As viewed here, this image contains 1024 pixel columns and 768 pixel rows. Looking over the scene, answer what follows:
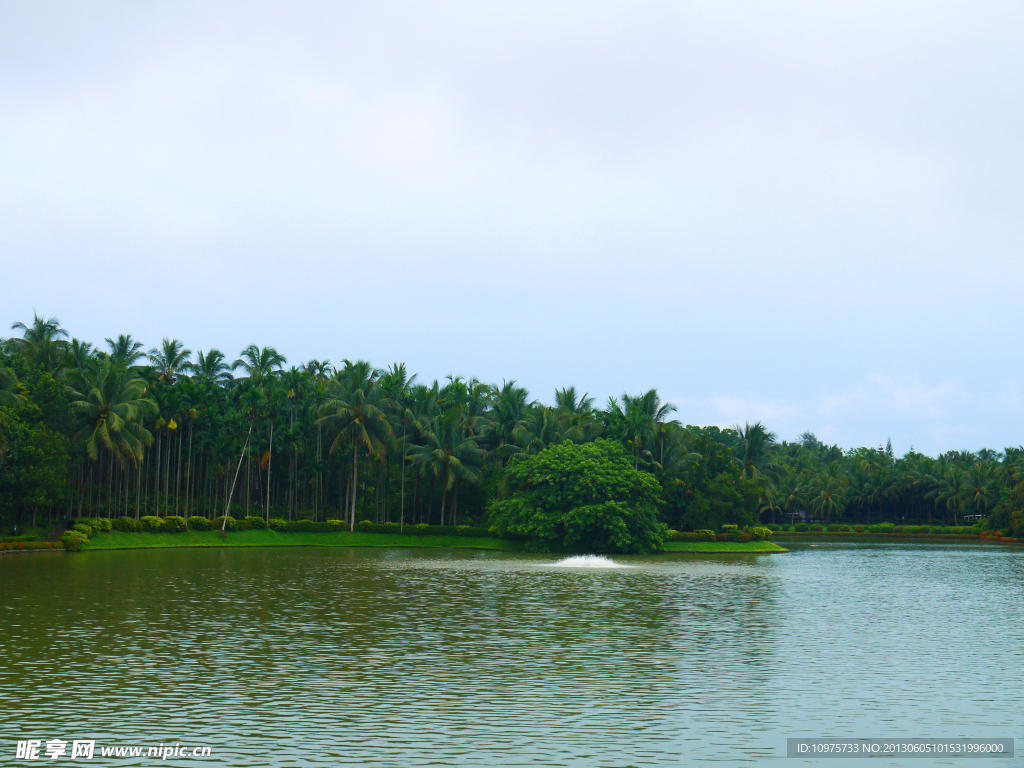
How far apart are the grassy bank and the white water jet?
12191mm

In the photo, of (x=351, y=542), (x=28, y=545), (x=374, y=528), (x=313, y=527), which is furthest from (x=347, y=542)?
(x=28, y=545)

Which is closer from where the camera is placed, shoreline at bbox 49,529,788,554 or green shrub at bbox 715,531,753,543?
shoreline at bbox 49,529,788,554

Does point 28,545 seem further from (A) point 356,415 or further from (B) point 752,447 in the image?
(B) point 752,447

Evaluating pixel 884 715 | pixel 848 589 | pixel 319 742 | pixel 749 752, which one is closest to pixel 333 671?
pixel 319 742

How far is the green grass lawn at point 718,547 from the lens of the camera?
72125mm

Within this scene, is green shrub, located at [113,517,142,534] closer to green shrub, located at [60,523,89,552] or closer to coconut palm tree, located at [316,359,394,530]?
green shrub, located at [60,523,89,552]

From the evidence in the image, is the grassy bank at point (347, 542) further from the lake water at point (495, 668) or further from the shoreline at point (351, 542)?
the lake water at point (495, 668)

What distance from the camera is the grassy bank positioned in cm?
6762

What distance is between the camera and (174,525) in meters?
68.1

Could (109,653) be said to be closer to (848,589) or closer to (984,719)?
(984,719)

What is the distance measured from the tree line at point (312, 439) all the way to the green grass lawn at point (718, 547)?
2.69 metres

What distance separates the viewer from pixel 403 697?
1672 cm

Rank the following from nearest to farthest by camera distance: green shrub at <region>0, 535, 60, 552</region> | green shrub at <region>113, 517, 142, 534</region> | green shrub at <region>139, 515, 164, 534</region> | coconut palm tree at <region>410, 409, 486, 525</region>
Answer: green shrub at <region>0, 535, 60, 552</region>, green shrub at <region>113, 517, 142, 534</region>, green shrub at <region>139, 515, 164, 534</region>, coconut palm tree at <region>410, 409, 486, 525</region>

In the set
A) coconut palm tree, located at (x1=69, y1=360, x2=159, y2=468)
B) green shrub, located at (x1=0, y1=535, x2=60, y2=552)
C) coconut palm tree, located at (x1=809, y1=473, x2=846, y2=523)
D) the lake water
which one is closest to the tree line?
coconut palm tree, located at (x1=69, y1=360, x2=159, y2=468)
